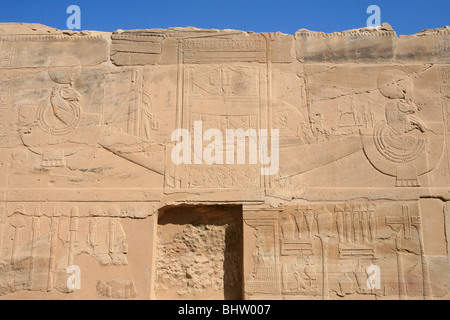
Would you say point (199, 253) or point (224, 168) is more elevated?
point (224, 168)

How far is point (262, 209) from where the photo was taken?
5.34 meters

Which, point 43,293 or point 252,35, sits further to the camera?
point 252,35

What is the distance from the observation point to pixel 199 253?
214 inches

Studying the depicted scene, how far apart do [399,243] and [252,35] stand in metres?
3.06

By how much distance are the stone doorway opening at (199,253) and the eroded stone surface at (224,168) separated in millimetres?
16

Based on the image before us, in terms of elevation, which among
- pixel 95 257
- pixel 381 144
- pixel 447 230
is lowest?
pixel 95 257

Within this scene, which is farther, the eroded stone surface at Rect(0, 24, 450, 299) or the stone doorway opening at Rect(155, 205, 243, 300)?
the stone doorway opening at Rect(155, 205, 243, 300)

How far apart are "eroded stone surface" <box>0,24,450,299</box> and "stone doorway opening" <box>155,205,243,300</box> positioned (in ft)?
0.05

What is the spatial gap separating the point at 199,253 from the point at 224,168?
1.04 meters

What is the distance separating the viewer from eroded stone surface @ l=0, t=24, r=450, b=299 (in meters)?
5.23

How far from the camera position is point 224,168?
547cm

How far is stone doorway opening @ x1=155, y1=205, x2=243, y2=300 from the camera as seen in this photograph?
17.6ft

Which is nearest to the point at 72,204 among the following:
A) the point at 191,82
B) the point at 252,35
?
the point at 191,82

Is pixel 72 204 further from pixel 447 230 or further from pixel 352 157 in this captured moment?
pixel 447 230
